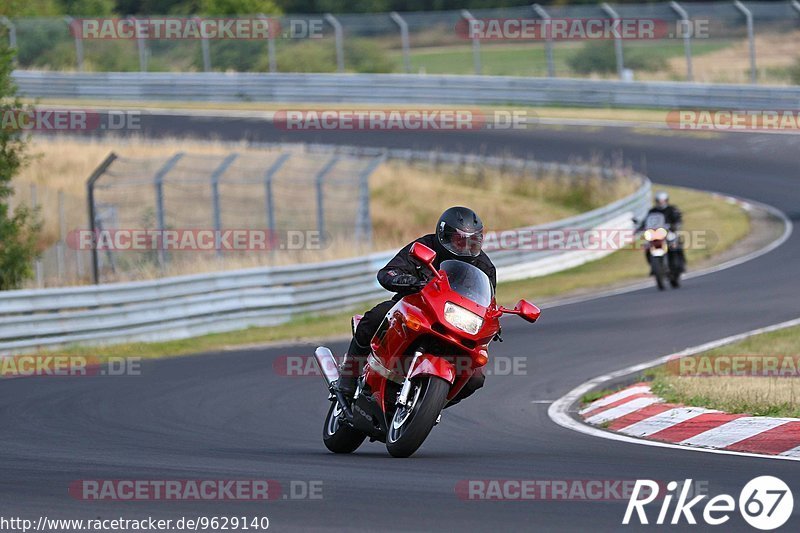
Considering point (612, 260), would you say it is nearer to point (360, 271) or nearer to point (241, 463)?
point (360, 271)

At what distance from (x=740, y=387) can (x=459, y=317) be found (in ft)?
13.9

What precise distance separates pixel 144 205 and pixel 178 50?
15.8 metres

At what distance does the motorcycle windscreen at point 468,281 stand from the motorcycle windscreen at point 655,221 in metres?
13.3

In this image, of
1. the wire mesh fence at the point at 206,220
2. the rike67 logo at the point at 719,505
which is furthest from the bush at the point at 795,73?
the rike67 logo at the point at 719,505

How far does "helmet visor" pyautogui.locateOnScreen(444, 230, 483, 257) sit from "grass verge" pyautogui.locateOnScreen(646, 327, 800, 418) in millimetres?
2760

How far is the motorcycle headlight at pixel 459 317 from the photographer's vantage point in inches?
328

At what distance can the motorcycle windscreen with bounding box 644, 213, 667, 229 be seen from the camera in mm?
21406

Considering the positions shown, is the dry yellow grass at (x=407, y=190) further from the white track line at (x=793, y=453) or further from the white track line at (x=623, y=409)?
the white track line at (x=793, y=453)

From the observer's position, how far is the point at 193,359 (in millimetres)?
16672

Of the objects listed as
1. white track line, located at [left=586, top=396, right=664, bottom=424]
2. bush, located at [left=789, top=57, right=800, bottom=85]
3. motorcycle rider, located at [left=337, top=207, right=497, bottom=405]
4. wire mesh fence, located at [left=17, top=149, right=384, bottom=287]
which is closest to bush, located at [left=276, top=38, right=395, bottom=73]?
wire mesh fence, located at [left=17, top=149, right=384, bottom=287]

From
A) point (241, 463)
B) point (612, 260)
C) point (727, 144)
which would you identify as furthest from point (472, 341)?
point (727, 144)

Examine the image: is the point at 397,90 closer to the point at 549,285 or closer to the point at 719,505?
the point at 549,285

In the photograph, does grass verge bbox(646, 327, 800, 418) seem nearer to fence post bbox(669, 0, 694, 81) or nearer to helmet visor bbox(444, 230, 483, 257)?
helmet visor bbox(444, 230, 483, 257)

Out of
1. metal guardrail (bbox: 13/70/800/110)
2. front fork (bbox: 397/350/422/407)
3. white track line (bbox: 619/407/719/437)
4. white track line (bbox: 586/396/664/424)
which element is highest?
metal guardrail (bbox: 13/70/800/110)
